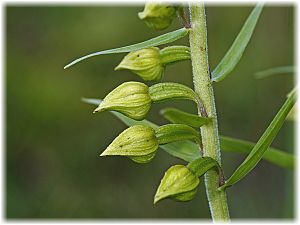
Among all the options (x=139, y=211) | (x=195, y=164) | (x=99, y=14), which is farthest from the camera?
(x=99, y=14)

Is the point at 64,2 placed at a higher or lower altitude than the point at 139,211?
higher

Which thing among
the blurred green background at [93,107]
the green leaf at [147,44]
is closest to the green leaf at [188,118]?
the green leaf at [147,44]

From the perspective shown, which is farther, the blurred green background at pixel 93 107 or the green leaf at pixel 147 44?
the blurred green background at pixel 93 107

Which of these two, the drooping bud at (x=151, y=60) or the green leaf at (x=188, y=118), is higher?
the drooping bud at (x=151, y=60)

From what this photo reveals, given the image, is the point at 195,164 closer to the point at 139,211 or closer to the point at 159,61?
the point at 159,61

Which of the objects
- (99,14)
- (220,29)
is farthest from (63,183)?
(220,29)

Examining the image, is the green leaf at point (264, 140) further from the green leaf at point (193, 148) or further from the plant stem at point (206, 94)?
the green leaf at point (193, 148)

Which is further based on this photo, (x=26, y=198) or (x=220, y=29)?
(x=220, y=29)
